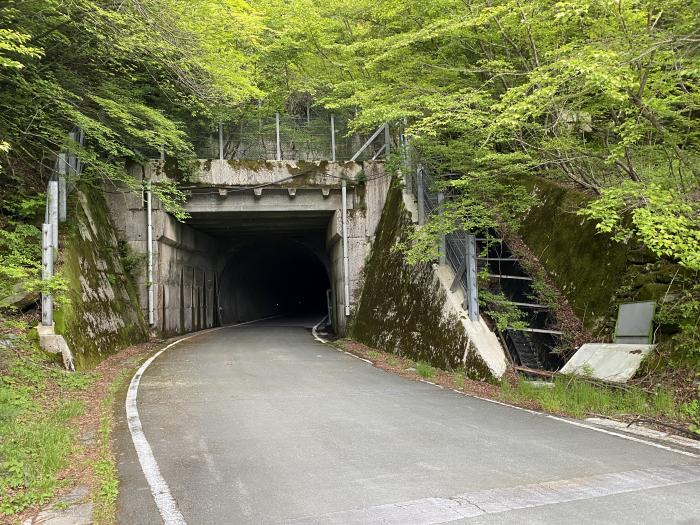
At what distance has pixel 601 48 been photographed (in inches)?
241

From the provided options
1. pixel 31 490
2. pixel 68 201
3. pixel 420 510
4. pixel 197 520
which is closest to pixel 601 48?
pixel 420 510

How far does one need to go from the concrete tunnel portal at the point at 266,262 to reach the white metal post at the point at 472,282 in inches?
394

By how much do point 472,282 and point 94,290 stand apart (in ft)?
29.9

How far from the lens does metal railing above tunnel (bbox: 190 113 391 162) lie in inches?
690

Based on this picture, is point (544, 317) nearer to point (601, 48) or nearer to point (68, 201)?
point (601, 48)

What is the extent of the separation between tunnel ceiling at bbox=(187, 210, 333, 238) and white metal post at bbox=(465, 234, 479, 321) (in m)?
9.43

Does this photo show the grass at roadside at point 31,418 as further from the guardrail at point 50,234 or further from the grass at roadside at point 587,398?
the grass at roadside at point 587,398

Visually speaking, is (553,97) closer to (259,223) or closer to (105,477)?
(105,477)

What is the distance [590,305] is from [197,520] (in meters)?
7.49

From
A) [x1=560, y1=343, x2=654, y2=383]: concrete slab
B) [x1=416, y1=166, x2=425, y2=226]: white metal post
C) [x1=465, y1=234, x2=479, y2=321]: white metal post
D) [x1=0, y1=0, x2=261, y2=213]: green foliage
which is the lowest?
[x1=560, y1=343, x2=654, y2=383]: concrete slab

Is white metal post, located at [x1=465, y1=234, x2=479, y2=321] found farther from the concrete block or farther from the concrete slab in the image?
the concrete block

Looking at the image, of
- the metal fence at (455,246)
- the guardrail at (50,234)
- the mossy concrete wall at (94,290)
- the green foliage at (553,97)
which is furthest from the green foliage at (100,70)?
the metal fence at (455,246)

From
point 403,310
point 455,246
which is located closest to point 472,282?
point 455,246

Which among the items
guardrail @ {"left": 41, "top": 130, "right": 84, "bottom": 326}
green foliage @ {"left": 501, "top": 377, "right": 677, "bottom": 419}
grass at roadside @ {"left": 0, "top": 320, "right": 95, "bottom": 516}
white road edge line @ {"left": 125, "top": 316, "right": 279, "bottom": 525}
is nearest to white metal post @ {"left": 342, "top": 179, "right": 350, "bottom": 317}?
guardrail @ {"left": 41, "top": 130, "right": 84, "bottom": 326}
